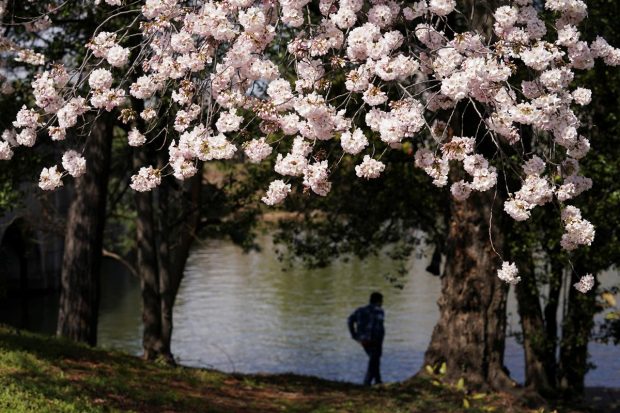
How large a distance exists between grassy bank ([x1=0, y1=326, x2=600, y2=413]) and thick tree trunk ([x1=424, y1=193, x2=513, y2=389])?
1.21 ft

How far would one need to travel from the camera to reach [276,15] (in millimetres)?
7641

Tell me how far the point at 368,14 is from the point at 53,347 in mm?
7898

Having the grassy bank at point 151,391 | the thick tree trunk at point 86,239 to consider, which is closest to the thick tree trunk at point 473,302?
the grassy bank at point 151,391

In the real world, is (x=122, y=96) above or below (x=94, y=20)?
below

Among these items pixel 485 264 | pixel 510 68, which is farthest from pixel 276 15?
pixel 485 264

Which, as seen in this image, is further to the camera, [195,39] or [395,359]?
[395,359]

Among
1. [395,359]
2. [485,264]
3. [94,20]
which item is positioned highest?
[94,20]

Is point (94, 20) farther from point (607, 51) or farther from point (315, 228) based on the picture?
point (607, 51)

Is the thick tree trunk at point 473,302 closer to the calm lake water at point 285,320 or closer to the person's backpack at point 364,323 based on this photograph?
the person's backpack at point 364,323

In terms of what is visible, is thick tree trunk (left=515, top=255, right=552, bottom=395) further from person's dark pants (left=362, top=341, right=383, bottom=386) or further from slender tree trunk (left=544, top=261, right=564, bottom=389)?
person's dark pants (left=362, top=341, right=383, bottom=386)

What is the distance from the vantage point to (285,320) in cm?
3183

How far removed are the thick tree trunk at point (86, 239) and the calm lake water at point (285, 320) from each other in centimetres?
677

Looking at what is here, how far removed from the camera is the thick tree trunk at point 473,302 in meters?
11.8

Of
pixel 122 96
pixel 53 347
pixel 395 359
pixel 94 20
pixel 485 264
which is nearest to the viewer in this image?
pixel 122 96
